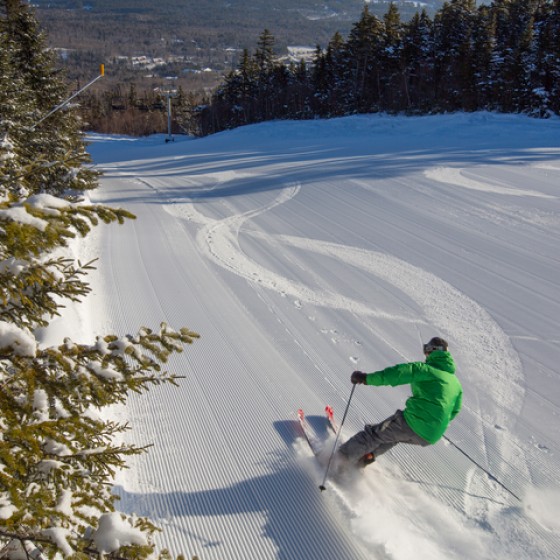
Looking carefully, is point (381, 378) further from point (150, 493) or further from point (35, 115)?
point (35, 115)

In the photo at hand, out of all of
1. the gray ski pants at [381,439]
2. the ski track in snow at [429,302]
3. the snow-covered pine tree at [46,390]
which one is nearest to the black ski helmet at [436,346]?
the gray ski pants at [381,439]

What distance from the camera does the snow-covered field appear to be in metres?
4.03

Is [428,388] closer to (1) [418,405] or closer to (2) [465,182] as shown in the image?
(1) [418,405]

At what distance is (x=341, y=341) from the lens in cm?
704

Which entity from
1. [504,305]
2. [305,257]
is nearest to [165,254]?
[305,257]

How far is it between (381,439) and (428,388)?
649 millimetres

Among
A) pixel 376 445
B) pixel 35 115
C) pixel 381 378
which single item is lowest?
pixel 376 445

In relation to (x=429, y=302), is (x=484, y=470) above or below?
below

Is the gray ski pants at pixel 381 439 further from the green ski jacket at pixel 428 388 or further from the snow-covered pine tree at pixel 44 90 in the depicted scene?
the snow-covered pine tree at pixel 44 90

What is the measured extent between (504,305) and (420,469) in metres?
4.29

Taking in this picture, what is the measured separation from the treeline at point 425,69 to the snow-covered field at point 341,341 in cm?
1469

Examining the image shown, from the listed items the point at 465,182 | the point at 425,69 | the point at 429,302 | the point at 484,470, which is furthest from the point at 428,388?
the point at 425,69

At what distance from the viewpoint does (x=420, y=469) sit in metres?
4.61

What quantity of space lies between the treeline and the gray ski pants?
1057 inches
